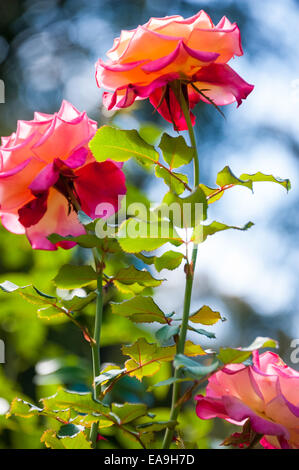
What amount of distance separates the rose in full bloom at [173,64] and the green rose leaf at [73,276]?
0.13 meters

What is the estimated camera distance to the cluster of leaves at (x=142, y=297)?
1.12ft

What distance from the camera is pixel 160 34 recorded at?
15.6 inches

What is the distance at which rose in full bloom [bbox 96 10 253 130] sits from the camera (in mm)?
394

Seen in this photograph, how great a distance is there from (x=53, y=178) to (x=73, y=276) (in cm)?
8

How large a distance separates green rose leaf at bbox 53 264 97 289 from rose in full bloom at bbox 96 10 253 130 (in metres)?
0.13

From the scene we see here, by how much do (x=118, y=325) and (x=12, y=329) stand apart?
215mm

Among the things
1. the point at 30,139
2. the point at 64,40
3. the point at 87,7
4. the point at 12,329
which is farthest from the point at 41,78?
the point at 30,139

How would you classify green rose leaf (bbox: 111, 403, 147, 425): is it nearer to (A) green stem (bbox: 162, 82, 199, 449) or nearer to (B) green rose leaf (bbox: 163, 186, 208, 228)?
(A) green stem (bbox: 162, 82, 199, 449)
